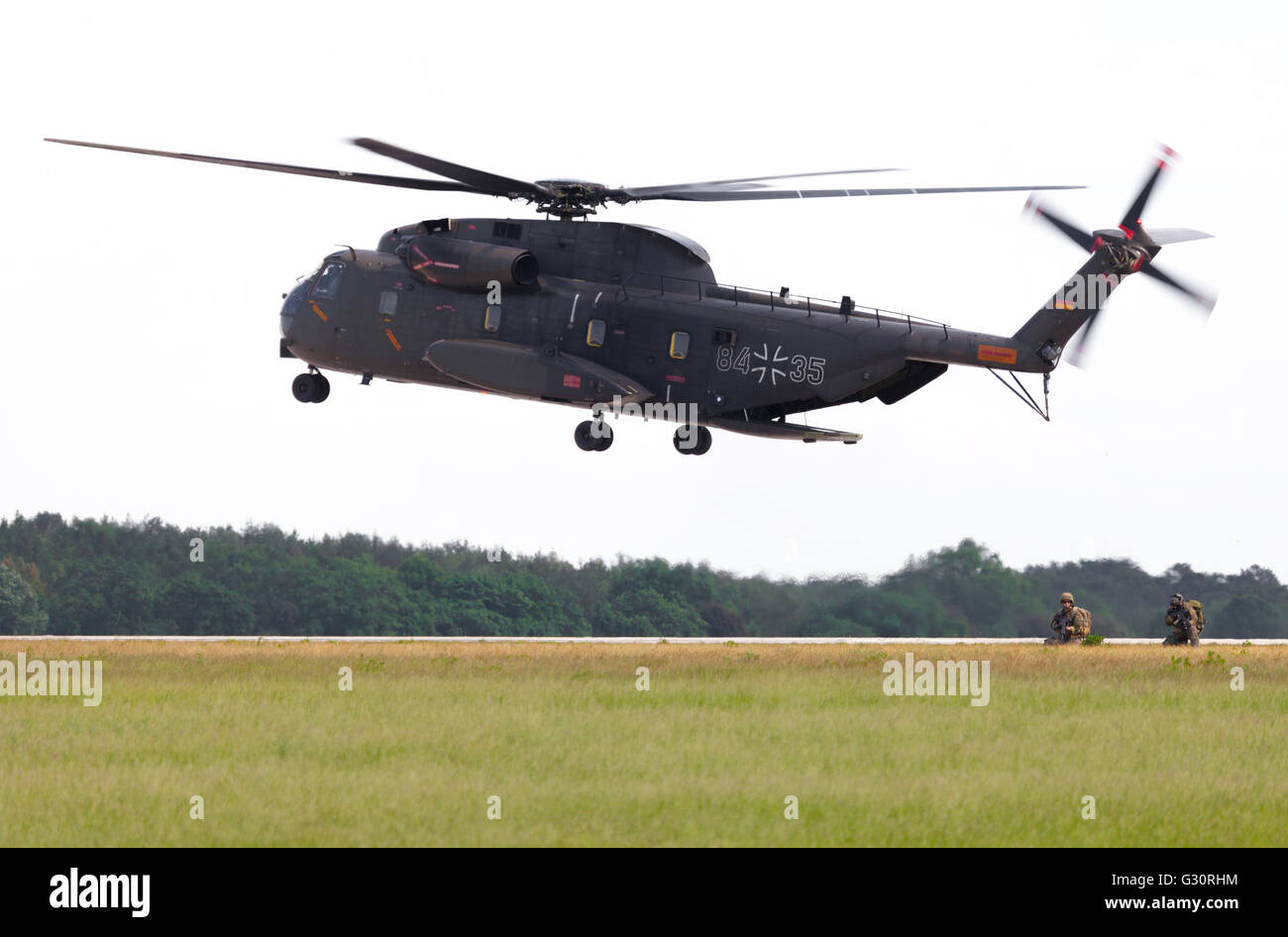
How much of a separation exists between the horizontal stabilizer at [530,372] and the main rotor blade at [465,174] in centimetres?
358

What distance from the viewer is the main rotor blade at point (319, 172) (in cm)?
3450

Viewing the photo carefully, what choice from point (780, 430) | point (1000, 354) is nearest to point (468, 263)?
point (780, 430)

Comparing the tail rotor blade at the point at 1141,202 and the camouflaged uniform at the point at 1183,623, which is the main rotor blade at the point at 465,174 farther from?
the camouflaged uniform at the point at 1183,623

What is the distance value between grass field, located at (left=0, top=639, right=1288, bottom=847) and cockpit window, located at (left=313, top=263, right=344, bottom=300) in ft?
30.4

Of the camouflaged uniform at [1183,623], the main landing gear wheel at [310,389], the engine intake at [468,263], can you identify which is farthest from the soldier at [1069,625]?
the main landing gear wheel at [310,389]

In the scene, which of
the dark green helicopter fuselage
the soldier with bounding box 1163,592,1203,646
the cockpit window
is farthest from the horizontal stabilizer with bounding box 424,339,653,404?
the soldier with bounding box 1163,592,1203,646

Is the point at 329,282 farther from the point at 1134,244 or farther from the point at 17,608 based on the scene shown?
the point at 17,608

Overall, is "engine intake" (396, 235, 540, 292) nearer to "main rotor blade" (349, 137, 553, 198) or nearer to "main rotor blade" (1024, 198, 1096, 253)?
"main rotor blade" (349, 137, 553, 198)

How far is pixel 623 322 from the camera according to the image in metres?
37.2

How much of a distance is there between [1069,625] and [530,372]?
1747 centimetres

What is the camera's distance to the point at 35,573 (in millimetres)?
97750

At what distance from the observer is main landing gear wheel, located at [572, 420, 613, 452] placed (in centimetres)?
3806
